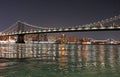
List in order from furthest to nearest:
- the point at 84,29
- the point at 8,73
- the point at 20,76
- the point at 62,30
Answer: the point at 62,30, the point at 84,29, the point at 8,73, the point at 20,76

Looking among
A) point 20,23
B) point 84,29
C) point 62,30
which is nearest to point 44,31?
point 62,30

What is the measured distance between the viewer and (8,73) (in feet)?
67.6

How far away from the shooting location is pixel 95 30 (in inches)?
3482

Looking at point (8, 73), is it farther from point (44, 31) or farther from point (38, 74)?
point (44, 31)

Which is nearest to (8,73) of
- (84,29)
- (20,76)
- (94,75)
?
(20,76)

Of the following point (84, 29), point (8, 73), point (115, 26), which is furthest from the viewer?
point (84, 29)

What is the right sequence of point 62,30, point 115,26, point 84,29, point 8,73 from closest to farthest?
point 8,73 → point 115,26 → point 84,29 → point 62,30

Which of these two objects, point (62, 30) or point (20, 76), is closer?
point (20, 76)

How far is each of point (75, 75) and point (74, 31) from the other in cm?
7547

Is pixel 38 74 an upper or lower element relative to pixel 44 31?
lower

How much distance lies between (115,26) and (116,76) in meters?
64.5

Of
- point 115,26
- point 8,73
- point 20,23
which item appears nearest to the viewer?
point 8,73

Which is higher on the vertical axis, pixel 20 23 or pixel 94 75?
pixel 20 23

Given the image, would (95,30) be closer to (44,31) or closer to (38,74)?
(44,31)
